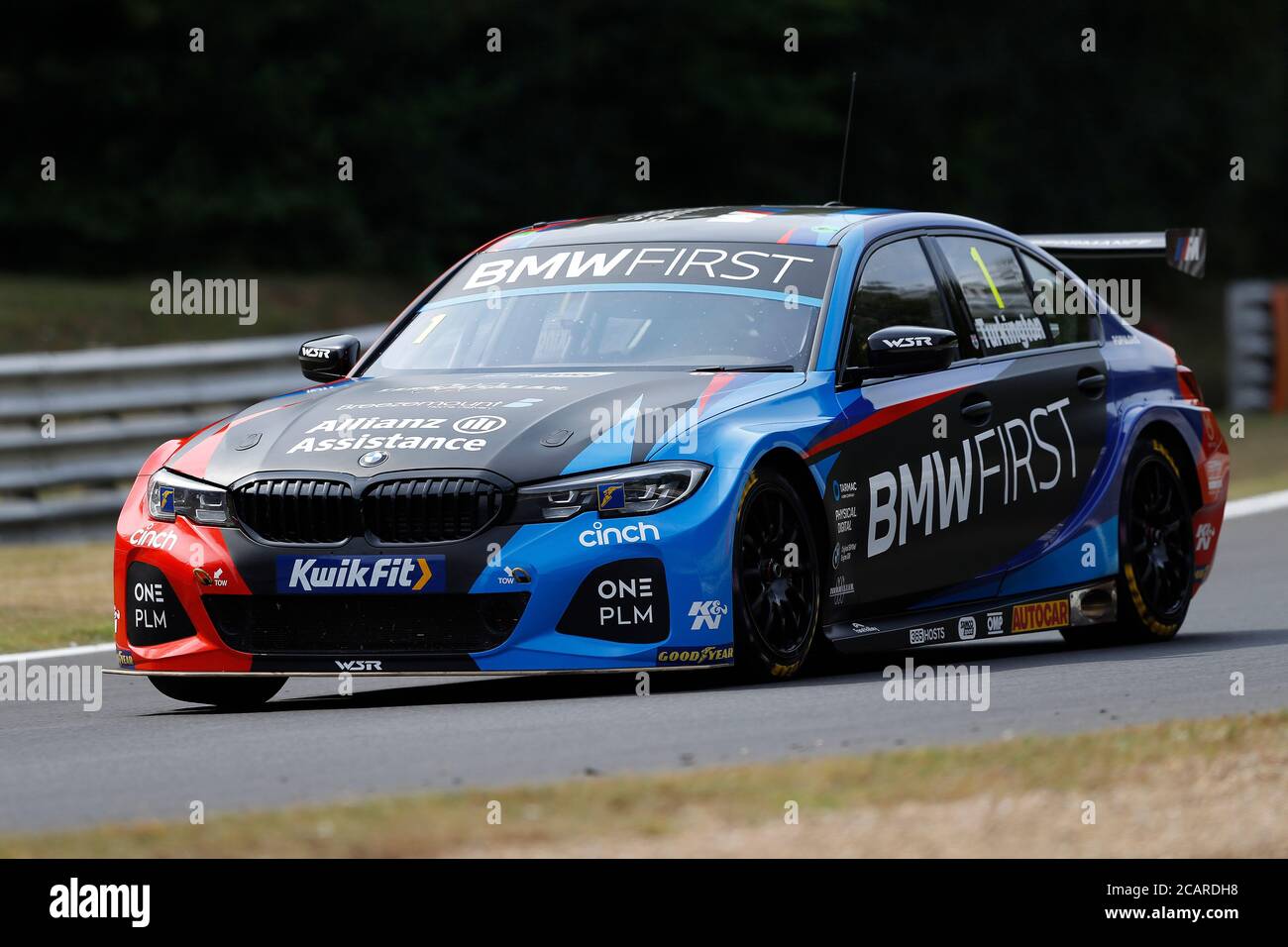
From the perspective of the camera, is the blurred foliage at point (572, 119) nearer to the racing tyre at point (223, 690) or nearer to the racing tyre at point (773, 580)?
the racing tyre at point (223, 690)

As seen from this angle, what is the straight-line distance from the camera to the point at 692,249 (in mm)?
8891

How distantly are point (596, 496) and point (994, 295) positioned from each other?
2.65 meters

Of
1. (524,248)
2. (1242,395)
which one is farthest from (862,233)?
(1242,395)

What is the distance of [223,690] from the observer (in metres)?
8.43

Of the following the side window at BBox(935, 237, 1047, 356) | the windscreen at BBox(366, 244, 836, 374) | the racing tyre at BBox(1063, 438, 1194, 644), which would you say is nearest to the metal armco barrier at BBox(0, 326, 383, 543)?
the windscreen at BBox(366, 244, 836, 374)

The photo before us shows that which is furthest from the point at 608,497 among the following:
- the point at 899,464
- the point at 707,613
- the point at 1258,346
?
the point at 1258,346

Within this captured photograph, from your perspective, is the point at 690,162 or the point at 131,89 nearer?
the point at 131,89

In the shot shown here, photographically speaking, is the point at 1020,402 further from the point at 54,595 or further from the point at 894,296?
the point at 54,595

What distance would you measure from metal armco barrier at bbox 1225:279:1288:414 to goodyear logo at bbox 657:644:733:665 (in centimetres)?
1812

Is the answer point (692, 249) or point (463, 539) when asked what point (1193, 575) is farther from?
point (463, 539)

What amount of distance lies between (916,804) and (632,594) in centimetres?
203

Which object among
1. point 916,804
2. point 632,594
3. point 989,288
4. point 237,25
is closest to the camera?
point 916,804

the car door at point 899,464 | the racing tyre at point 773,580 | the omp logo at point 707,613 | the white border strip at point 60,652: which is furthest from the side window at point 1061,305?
the white border strip at point 60,652
